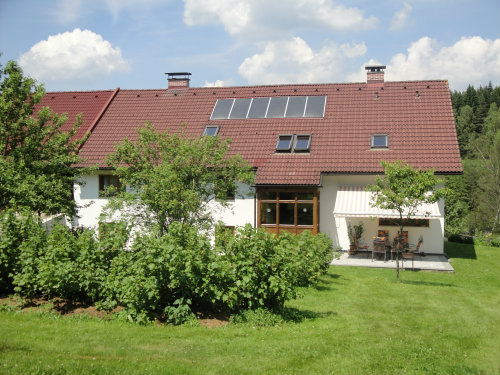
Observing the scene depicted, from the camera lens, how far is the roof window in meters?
22.8

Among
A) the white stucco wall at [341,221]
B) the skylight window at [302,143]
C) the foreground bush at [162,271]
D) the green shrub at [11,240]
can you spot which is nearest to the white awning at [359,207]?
the white stucco wall at [341,221]

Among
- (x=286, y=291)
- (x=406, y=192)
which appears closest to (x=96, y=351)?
(x=286, y=291)

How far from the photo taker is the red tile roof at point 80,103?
28.0 metres

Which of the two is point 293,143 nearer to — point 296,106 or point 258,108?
point 296,106

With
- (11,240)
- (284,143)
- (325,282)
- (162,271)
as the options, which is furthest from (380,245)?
(11,240)

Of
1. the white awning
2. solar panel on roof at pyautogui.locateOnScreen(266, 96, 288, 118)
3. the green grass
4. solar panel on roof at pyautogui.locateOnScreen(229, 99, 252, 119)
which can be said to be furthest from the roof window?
the green grass

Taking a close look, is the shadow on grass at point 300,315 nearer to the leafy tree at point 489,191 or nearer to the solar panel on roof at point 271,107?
the solar panel on roof at point 271,107

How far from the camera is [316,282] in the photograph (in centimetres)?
1386

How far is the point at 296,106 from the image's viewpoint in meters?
25.5

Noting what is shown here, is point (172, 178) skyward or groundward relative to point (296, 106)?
groundward

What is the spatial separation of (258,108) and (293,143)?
3.75 meters

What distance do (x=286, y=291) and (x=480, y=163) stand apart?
2041 inches

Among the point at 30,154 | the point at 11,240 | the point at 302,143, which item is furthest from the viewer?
the point at 302,143

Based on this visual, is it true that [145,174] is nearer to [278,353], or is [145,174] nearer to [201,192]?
[201,192]
